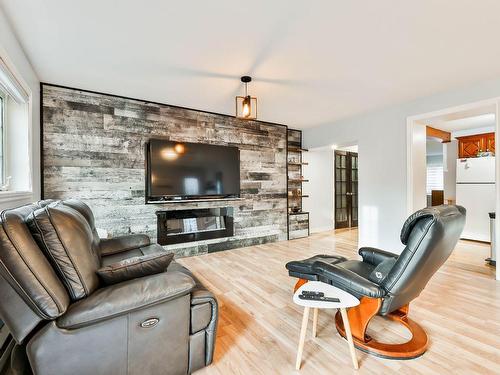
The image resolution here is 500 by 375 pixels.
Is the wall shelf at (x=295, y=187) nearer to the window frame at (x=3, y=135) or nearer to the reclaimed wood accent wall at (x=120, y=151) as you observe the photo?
the reclaimed wood accent wall at (x=120, y=151)

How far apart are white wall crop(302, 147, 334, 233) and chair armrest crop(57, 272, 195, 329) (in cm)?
488

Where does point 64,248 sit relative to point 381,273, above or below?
above

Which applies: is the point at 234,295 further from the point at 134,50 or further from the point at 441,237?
the point at 134,50

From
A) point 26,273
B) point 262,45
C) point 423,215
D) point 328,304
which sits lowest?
point 328,304

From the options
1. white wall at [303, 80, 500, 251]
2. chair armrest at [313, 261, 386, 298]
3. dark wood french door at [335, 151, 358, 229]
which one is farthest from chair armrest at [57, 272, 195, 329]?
dark wood french door at [335, 151, 358, 229]

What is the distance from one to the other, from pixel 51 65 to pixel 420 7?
3.57 meters

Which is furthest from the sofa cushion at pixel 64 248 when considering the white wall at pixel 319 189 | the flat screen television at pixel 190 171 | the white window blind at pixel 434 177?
the white window blind at pixel 434 177

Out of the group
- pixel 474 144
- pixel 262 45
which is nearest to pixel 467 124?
pixel 474 144

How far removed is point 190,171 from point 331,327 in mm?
3027

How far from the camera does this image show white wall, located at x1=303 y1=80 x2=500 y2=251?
154 inches

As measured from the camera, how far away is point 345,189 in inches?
274

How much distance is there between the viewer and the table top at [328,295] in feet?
4.93

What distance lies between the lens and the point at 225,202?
4668 millimetres

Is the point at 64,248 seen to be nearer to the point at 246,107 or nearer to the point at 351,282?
the point at 351,282
